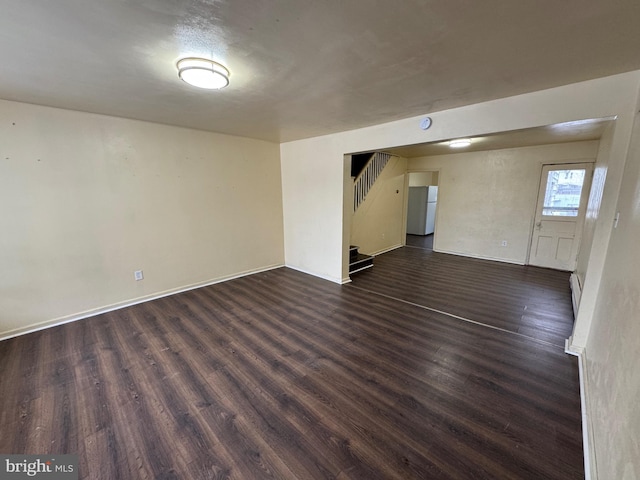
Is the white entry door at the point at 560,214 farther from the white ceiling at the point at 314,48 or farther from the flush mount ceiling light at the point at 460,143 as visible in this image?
the white ceiling at the point at 314,48

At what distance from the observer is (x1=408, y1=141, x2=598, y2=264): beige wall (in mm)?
4969

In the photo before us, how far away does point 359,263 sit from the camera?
4941 millimetres

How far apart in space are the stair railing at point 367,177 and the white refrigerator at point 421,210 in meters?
2.92

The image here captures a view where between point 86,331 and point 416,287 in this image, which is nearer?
point 86,331

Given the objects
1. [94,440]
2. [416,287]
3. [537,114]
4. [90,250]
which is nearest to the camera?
[94,440]

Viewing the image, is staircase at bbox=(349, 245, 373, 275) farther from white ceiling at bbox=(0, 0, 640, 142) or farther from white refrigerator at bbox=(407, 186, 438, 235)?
white refrigerator at bbox=(407, 186, 438, 235)

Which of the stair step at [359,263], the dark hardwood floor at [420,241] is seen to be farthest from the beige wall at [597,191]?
the dark hardwood floor at [420,241]

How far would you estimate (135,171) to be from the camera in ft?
10.9

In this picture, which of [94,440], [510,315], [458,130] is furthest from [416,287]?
[94,440]

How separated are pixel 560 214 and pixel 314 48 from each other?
576 cm

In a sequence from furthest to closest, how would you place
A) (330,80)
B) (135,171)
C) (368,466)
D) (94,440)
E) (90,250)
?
(135,171)
(90,250)
(330,80)
(94,440)
(368,466)

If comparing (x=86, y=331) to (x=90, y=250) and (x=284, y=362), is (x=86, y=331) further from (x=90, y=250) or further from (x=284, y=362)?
(x=284, y=362)

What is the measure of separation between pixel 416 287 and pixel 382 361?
2042 mm

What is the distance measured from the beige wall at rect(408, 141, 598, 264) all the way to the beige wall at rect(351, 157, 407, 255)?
29.7 inches
